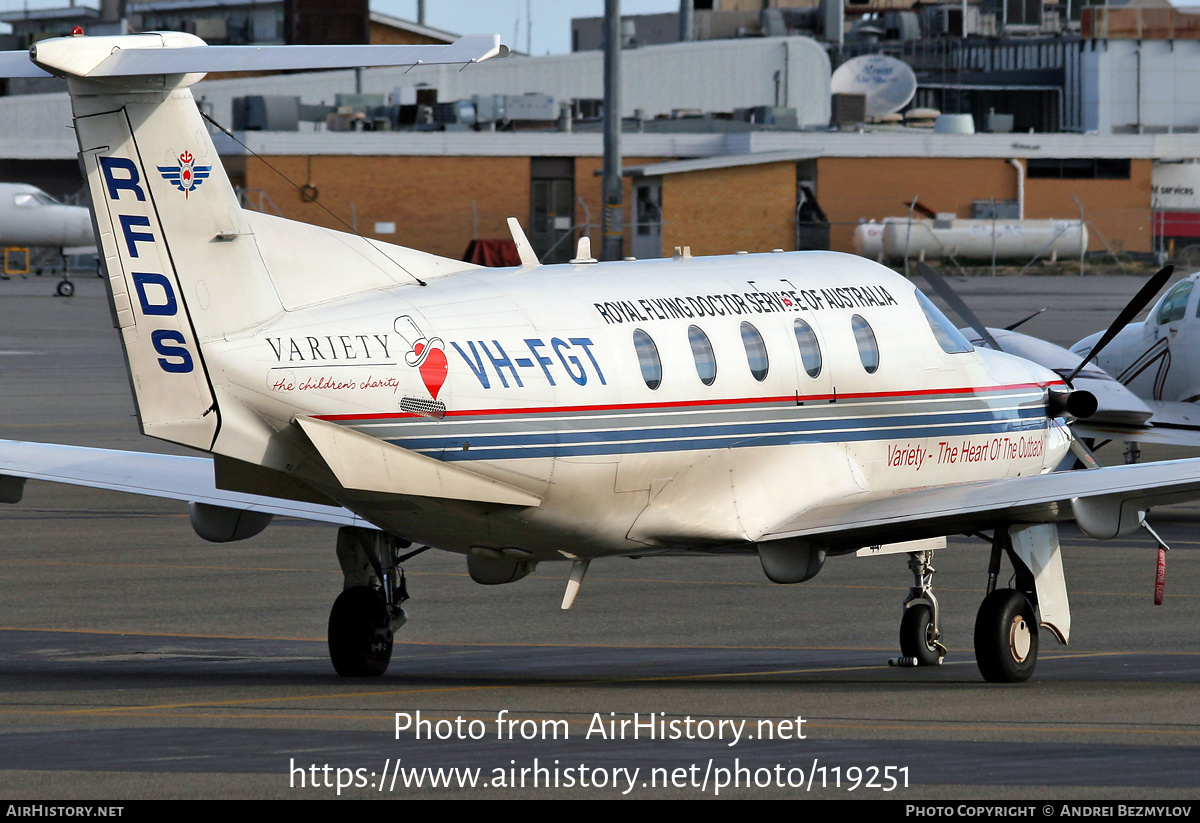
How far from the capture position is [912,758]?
31.9ft

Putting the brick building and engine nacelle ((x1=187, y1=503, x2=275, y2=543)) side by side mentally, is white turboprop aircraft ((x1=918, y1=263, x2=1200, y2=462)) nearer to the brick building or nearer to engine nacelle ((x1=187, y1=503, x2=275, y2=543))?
engine nacelle ((x1=187, y1=503, x2=275, y2=543))

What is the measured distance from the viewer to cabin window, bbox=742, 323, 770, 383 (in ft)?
43.0

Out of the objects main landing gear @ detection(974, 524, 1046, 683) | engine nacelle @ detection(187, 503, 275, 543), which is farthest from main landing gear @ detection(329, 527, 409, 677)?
main landing gear @ detection(974, 524, 1046, 683)

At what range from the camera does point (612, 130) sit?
3766 cm

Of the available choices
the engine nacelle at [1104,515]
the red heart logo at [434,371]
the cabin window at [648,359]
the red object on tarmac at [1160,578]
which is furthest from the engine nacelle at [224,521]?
the red object on tarmac at [1160,578]

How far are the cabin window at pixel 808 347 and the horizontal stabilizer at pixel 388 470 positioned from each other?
3.07 m

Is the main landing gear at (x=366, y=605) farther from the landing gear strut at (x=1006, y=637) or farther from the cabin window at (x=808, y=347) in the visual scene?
the landing gear strut at (x=1006, y=637)

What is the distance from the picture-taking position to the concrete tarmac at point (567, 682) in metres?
9.25

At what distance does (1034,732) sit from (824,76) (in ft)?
285

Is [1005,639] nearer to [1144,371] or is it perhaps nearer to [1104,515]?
[1104,515]

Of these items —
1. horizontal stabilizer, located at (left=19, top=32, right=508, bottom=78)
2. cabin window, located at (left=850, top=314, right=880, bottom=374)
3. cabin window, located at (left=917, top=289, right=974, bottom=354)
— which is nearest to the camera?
horizontal stabilizer, located at (left=19, top=32, right=508, bottom=78)

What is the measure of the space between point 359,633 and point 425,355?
107 inches

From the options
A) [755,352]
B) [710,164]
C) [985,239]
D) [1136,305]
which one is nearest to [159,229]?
[755,352]

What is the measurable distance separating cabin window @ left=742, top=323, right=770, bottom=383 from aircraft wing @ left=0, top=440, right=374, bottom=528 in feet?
10.6
